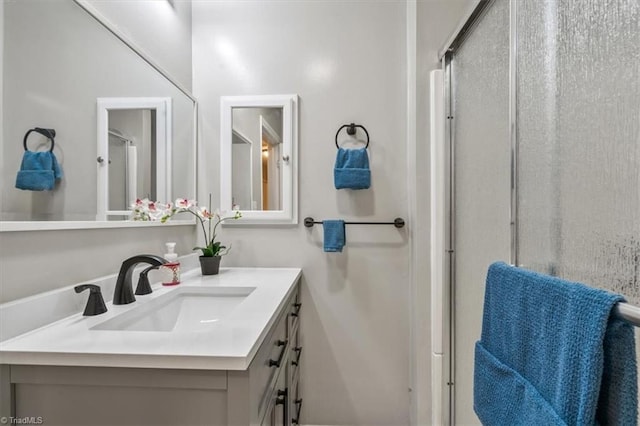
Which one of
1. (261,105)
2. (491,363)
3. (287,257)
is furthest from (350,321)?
(261,105)

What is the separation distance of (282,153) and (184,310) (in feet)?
3.00

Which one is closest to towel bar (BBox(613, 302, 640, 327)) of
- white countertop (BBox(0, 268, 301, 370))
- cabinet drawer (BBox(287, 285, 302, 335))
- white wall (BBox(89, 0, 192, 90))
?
white countertop (BBox(0, 268, 301, 370))

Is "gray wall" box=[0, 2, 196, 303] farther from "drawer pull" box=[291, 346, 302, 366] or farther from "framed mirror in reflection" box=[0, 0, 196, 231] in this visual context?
"drawer pull" box=[291, 346, 302, 366]

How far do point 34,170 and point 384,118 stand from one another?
1.45 metres

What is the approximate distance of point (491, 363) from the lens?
0.80m

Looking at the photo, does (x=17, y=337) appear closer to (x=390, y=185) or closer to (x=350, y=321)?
(x=350, y=321)

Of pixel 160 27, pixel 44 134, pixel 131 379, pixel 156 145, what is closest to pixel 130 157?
pixel 156 145

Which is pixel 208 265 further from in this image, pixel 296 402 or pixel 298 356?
pixel 296 402

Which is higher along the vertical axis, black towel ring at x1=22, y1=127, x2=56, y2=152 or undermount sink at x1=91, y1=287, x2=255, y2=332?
black towel ring at x1=22, y1=127, x2=56, y2=152

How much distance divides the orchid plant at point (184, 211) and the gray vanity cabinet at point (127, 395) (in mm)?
647

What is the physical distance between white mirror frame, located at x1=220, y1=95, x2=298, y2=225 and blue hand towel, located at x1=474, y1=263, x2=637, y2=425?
3.44 ft

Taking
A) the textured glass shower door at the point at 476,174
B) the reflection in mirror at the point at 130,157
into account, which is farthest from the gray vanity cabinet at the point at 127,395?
the textured glass shower door at the point at 476,174

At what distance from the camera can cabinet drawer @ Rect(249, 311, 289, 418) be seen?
2.30 ft

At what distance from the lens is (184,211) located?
1408 mm
